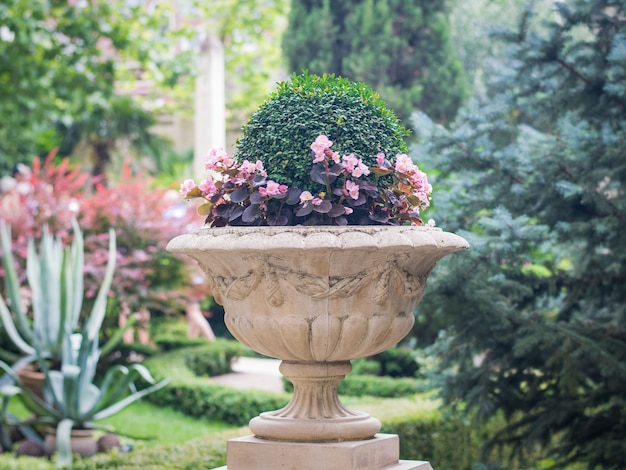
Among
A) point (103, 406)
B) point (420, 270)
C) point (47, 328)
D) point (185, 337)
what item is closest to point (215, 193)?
point (420, 270)

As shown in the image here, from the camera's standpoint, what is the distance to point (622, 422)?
16.1 ft

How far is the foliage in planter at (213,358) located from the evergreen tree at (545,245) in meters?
5.68

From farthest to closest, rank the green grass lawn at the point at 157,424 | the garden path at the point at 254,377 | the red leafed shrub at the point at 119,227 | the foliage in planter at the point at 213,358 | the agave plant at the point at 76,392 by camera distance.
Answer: the foliage in planter at the point at 213,358 → the garden path at the point at 254,377 → the red leafed shrub at the point at 119,227 → the green grass lawn at the point at 157,424 → the agave plant at the point at 76,392

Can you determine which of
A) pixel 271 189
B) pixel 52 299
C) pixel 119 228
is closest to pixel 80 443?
pixel 52 299

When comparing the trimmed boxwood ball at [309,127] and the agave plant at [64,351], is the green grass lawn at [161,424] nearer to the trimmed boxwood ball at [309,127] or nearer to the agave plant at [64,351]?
the agave plant at [64,351]

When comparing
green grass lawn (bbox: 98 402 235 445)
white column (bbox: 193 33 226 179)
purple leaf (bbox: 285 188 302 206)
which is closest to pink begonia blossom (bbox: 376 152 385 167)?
purple leaf (bbox: 285 188 302 206)

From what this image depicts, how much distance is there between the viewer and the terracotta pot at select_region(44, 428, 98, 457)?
6.60m

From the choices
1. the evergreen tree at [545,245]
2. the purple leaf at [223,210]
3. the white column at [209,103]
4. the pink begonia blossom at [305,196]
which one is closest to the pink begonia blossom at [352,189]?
the pink begonia blossom at [305,196]

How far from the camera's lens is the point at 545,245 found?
4.84 metres

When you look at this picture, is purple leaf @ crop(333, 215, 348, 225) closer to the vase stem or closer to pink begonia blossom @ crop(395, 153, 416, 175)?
pink begonia blossom @ crop(395, 153, 416, 175)

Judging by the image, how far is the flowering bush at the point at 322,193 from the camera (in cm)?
307

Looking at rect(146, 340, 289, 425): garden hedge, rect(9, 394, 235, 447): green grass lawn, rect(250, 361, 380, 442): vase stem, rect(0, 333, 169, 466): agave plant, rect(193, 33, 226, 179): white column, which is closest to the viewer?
rect(250, 361, 380, 442): vase stem

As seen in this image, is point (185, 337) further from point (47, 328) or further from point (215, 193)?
point (215, 193)

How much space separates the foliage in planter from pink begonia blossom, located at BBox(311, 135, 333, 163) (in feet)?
24.7
